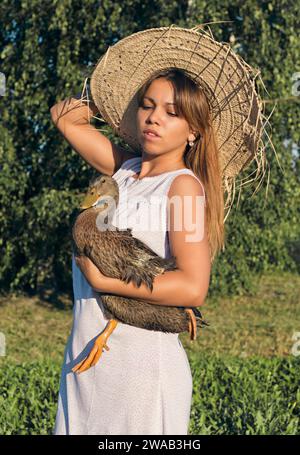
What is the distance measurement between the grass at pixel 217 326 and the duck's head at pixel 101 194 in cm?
494

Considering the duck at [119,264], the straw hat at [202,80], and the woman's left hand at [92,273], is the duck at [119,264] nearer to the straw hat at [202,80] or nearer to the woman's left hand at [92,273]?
the woman's left hand at [92,273]

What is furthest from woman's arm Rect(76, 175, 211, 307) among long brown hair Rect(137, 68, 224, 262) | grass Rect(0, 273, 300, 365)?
grass Rect(0, 273, 300, 365)

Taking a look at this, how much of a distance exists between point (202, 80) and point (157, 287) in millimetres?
770

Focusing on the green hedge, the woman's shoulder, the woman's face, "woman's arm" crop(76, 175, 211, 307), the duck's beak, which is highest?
the woman's face

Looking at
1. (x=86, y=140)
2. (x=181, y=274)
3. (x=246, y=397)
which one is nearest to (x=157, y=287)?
(x=181, y=274)

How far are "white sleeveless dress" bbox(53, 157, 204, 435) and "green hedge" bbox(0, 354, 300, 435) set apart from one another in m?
2.42

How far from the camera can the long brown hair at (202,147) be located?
80.9 inches

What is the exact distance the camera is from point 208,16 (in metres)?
8.45

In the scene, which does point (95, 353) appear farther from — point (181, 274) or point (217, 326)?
point (217, 326)

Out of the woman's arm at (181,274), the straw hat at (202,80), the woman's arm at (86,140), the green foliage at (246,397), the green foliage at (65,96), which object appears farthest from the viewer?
the green foliage at (65,96)

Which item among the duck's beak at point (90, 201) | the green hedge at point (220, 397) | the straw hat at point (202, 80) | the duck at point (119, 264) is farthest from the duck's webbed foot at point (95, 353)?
the green hedge at point (220, 397)

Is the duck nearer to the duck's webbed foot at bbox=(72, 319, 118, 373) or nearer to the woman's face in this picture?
the duck's webbed foot at bbox=(72, 319, 118, 373)

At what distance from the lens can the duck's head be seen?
200cm

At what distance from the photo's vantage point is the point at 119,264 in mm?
1893
